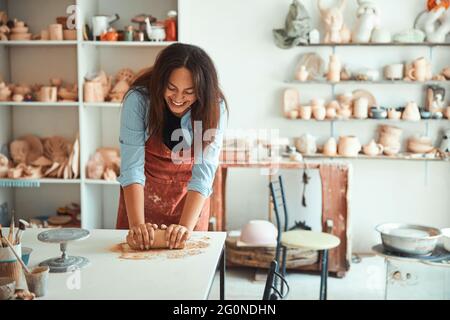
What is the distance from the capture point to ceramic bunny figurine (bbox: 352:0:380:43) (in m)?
3.94

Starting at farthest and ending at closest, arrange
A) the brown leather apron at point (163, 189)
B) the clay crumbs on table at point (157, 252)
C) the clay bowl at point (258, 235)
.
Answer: the clay bowl at point (258, 235), the brown leather apron at point (163, 189), the clay crumbs on table at point (157, 252)

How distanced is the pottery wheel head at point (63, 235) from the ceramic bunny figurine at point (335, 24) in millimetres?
2701

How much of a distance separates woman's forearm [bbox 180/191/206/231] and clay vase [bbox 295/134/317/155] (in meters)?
2.11

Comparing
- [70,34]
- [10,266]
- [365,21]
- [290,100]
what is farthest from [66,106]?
[10,266]

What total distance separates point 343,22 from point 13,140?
8.40ft

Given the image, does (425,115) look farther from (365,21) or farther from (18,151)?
(18,151)

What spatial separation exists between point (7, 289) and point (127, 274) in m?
0.34

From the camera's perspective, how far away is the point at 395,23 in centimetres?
408

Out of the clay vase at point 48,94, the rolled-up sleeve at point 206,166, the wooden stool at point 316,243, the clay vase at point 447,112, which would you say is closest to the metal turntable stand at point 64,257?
the rolled-up sleeve at point 206,166

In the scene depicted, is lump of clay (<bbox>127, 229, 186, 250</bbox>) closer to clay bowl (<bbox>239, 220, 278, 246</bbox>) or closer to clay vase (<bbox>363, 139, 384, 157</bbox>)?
clay bowl (<bbox>239, 220, 278, 246</bbox>)

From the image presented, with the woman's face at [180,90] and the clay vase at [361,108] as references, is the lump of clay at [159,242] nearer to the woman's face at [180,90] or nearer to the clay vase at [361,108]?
the woman's face at [180,90]

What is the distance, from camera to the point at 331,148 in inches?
161

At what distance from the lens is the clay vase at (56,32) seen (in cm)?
390

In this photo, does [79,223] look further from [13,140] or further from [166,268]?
[166,268]
